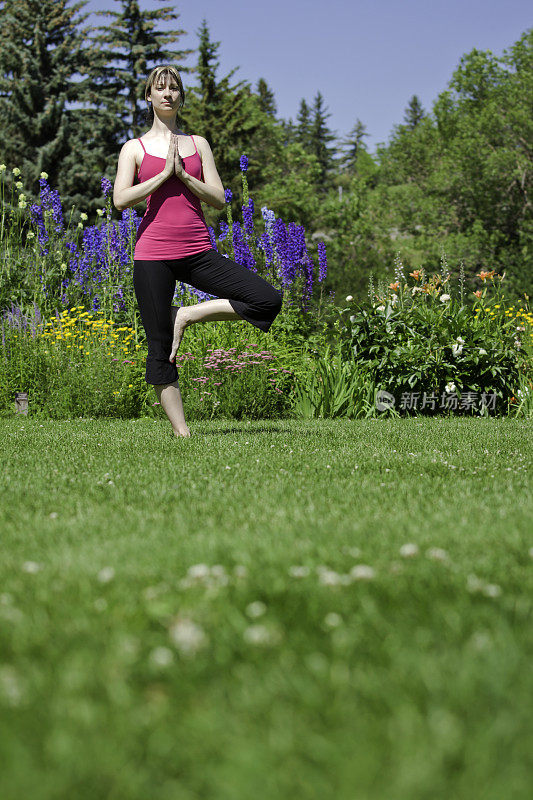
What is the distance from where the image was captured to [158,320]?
4848 mm

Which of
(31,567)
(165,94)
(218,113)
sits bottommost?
(31,567)

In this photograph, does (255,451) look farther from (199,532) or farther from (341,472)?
(199,532)

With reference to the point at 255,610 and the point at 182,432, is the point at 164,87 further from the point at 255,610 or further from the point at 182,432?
the point at 255,610

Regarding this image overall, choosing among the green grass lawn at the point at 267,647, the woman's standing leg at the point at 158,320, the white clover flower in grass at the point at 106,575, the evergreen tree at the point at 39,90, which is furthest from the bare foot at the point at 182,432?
the evergreen tree at the point at 39,90

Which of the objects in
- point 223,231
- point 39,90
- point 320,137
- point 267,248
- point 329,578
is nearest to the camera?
point 329,578

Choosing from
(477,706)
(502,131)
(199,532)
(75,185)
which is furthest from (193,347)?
(502,131)

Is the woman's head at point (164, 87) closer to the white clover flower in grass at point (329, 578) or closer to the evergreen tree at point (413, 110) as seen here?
the white clover flower in grass at point (329, 578)

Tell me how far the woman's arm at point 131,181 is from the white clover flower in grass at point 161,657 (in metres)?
3.71

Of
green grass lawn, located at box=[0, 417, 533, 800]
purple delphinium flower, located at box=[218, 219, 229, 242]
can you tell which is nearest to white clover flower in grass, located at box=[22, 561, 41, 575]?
green grass lawn, located at box=[0, 417, 533, 800]

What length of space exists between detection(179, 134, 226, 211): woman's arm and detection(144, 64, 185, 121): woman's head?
0.30 meters

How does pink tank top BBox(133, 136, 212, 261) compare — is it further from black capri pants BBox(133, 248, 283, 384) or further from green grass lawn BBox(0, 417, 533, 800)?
green grass lawn BBox(0, 417, 533, 800)

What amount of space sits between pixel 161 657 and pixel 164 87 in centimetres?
432

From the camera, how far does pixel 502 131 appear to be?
99.4ft

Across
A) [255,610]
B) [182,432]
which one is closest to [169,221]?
[182,432]
